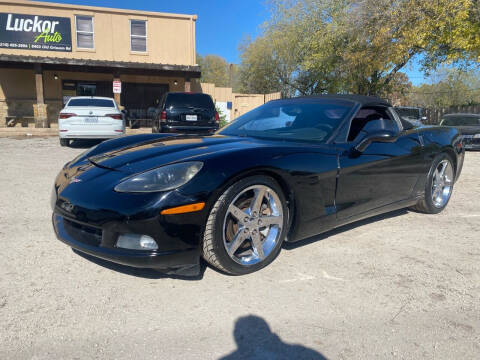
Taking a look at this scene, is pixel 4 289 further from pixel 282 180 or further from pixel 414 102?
pixel 414 102

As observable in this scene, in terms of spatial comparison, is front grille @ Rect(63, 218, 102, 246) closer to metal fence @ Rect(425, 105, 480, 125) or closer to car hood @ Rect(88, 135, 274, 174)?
car hood @ Rect(88, 135, 274, 174)

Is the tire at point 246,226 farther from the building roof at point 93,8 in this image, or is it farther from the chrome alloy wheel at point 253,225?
the building roof at point 93,8

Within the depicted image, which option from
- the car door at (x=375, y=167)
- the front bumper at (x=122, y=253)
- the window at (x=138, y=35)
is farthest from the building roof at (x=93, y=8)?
the front bumper at (x=122, y=253)

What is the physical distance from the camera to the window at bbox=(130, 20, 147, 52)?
58.6ft

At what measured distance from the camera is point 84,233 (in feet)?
7.67

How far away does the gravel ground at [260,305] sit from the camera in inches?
72.9

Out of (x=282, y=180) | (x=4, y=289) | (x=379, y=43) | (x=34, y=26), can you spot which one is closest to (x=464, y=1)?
(x=379, y=43)

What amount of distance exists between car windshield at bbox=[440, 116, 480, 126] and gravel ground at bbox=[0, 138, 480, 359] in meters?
11.2

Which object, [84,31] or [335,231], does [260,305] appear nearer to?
[335,231]

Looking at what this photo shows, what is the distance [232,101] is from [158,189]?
19.8 meters

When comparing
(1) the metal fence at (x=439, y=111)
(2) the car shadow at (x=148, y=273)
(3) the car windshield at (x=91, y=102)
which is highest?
(1) the metal fence at (x=439, y=111)

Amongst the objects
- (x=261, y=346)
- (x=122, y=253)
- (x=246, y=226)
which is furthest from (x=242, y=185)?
(x=261, y=346)

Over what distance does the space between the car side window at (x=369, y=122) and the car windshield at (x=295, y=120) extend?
6.3 inches

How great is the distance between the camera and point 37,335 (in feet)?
6.19
